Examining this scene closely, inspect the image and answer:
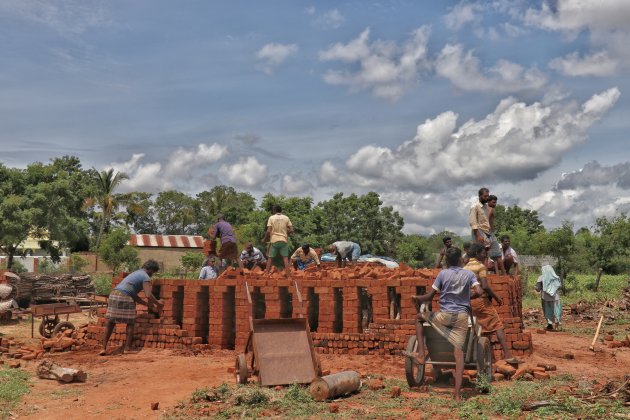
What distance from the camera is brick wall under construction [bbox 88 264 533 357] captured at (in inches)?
356

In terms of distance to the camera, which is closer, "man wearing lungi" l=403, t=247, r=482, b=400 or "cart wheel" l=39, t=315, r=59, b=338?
"man wearing lungi" l=403, t=247, r=482, b=400

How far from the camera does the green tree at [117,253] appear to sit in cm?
3322

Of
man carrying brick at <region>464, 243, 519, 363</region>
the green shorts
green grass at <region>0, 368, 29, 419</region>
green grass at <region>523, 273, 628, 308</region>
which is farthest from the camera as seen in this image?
green grass at <region>523, 273, 628, 308</region>

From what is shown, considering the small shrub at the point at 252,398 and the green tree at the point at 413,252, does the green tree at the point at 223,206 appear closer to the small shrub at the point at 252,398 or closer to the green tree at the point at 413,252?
the green tree at the point at 413,252

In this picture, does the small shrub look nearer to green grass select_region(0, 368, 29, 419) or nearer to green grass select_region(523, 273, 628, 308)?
green grass select_region(0, 368, 29, 419)

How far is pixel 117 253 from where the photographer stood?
3356cm

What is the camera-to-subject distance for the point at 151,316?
1035 centimetres

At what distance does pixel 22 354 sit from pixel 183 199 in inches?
1796

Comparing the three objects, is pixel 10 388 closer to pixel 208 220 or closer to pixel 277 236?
pixel 277 236

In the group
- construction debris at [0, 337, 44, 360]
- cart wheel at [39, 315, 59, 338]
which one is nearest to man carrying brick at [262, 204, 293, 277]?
construction debris at [0, 337, 44, 360]

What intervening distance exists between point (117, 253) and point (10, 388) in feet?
88.9

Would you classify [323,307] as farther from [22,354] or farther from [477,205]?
[22,354]

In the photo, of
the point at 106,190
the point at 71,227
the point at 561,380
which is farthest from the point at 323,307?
the point at 106,190

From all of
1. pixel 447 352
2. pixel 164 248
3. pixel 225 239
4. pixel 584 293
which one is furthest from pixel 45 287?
pixel 164 248
